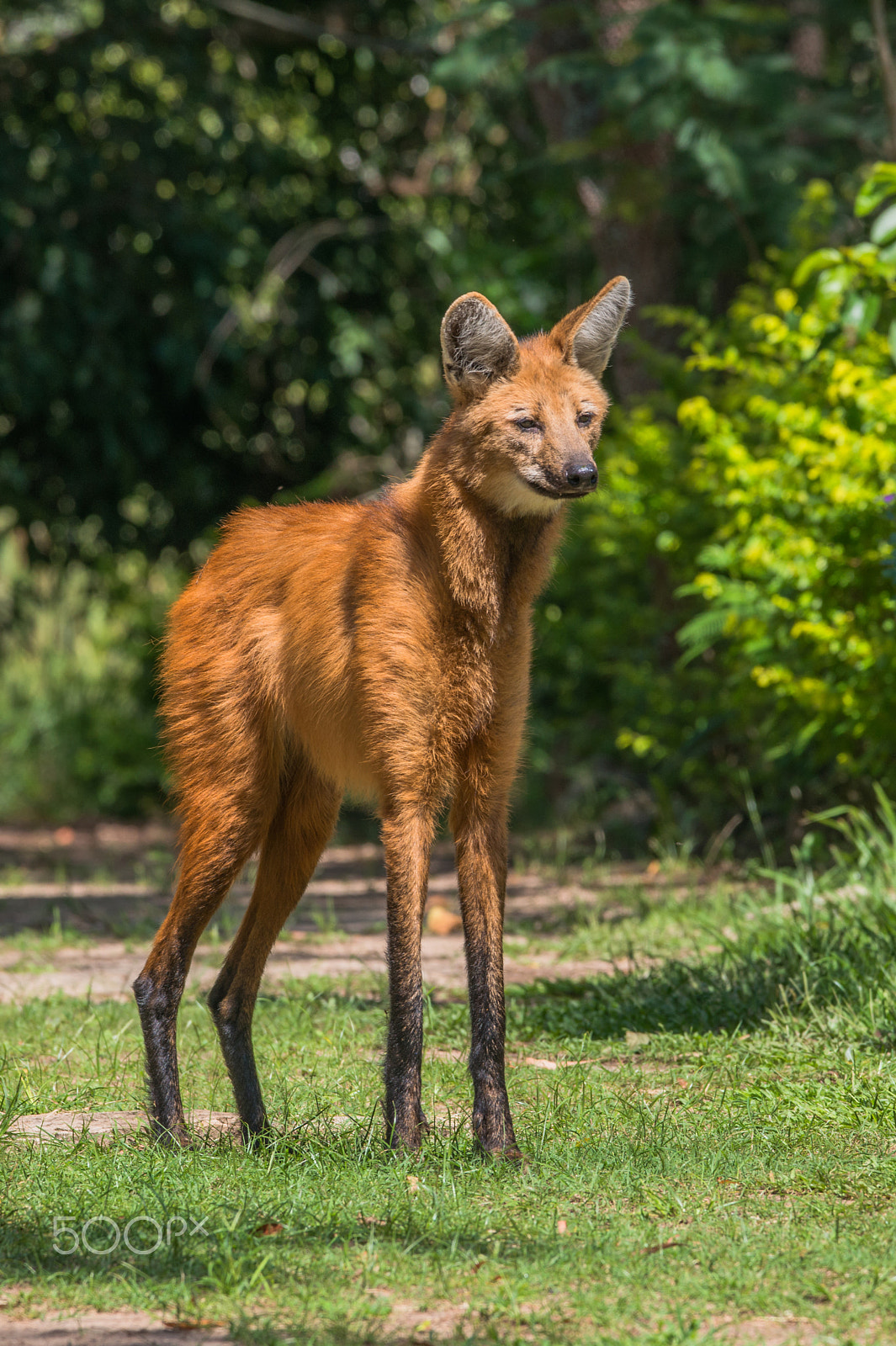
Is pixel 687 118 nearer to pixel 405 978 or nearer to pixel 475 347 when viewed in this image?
pixel 475 347

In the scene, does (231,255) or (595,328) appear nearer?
(595,328)

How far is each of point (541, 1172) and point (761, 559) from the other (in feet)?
11.1

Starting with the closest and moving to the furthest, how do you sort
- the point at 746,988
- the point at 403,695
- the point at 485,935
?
the point at 403,695
the point at 485,935
the point at 746,988

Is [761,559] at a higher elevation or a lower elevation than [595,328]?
lower

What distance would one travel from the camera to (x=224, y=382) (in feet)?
33.2

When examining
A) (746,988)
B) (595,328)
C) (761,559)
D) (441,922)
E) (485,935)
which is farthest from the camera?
(441,922)

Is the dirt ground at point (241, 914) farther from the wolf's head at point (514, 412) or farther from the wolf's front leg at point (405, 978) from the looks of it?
the wolf's head at point (514, 412)

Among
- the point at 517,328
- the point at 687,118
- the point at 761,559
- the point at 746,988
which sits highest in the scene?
the point at 687,118

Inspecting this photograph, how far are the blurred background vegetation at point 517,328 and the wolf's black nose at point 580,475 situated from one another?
2.13 metres

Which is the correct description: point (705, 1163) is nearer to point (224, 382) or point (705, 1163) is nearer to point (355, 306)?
point (224, 382)

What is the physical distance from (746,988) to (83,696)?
8.02 m

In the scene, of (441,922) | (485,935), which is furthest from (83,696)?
(485,935)

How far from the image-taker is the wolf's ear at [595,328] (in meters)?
3.62

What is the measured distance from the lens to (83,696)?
11609mm
